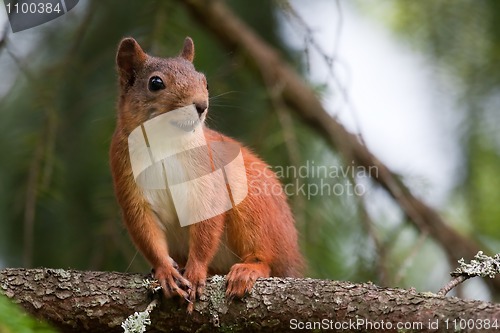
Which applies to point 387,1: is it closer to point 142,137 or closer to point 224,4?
point 224,4

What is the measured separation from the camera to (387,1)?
4230 millimetres

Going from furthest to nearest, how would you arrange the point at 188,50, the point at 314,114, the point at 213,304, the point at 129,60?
1. the point at 314,114
2. the point at 188,50
3. the point at 129,60
4. the point at 213,304

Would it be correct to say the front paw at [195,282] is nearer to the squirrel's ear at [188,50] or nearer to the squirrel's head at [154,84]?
the squirrel's head at [154,84]

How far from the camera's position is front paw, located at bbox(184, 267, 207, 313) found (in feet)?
8.42

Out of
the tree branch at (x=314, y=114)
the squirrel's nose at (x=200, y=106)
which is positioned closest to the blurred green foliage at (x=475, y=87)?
the tree branch at (x=314, y=114)

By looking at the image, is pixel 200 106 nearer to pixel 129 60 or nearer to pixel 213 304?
pixel 129 60

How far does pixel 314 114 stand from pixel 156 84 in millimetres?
1068

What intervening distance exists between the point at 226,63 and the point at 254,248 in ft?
3.18

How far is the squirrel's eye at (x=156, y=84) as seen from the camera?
2.83 meters

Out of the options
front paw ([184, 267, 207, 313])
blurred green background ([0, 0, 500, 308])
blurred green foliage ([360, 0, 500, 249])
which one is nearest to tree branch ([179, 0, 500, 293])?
blurred green background ([0, 0, 500, 308])

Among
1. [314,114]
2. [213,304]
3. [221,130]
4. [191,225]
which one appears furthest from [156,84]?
[314,114]

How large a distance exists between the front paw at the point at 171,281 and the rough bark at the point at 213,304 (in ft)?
0.13

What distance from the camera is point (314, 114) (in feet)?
11.9

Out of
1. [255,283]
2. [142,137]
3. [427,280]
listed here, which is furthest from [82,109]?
[427,280]
